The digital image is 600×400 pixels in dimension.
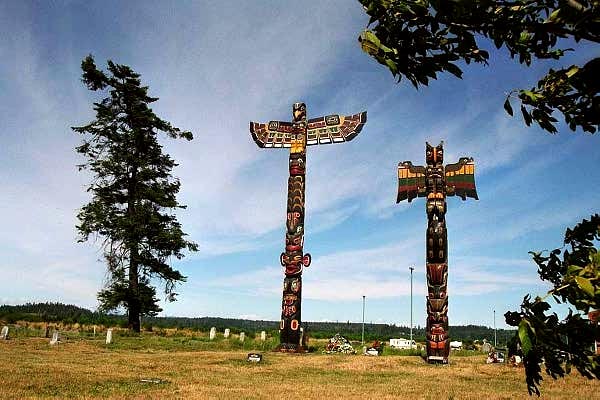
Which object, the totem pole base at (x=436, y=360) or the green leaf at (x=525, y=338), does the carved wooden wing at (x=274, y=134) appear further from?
the green leaf at (x=525, y=338)

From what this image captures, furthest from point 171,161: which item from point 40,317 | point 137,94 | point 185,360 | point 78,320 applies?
point 40,317

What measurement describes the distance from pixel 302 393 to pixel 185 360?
28.9 feet

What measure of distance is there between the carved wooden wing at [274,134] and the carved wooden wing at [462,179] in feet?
26.6

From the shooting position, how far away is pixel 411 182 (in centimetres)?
2588

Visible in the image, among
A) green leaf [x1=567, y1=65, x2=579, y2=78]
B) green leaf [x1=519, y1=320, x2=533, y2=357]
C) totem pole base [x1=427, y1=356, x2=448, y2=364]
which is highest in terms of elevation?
green leaf [x1=567, y1=65, x2=579, y2=78]

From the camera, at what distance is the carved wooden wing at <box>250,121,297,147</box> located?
27.9 metres

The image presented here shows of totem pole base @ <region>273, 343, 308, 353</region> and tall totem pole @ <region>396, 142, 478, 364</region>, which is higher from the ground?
tall totem pole @ <region>396, 142, 478, 364</region>

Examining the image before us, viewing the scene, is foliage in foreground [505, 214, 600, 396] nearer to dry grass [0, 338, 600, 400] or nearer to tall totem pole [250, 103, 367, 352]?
dry grass [0, 338, 600, 400]

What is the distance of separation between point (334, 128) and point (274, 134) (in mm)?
3323

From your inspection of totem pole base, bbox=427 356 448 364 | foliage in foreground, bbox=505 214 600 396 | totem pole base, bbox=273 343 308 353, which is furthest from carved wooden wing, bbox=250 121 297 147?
foliage in foreground, bbox=505 214 600 396

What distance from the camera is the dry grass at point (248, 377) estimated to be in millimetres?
13641

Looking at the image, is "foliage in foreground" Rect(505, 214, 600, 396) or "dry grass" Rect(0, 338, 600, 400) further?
"dry grass" Rect(0, 338, 600, 400)

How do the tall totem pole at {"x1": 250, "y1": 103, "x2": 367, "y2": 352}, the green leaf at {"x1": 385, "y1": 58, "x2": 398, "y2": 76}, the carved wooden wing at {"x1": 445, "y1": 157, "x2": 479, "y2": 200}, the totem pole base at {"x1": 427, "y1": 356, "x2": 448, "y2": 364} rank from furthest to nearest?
1. the tall totem pole at {"x1": 250, "y1": 103, "x2": 367, "y2": 352}
2. the carved wooden wing at {"x1": 445, "y1": 157, "x2": 479, "y2": 200}
3. the totem pole base at {"x1": 427, "y1": 356, "x2": 448, "y2": 364}
4. the green leaf at {"x1": 385, "y1": 58, "x2": 398, "y2": 76}

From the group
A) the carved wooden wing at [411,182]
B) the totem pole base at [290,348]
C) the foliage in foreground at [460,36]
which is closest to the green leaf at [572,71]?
the foliage in foreground at [460,36]
